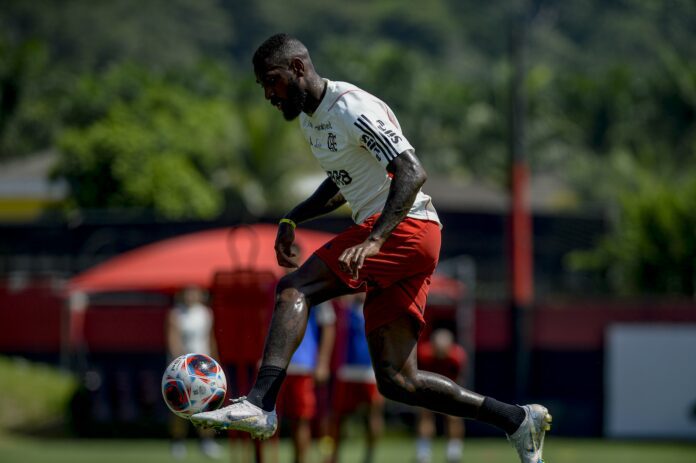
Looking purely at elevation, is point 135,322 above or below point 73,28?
below

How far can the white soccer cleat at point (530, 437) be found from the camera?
7.53 meters

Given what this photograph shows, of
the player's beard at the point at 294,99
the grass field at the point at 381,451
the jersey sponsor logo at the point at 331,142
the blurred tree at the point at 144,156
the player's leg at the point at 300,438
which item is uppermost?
the blurred tree at the point at 144,156

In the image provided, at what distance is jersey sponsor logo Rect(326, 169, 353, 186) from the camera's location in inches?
294

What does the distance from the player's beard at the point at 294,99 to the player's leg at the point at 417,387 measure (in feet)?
4.10

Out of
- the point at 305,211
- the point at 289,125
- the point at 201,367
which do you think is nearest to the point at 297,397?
the point at 305,211

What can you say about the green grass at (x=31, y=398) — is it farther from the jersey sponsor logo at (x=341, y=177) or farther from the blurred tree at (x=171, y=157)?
the blurred tree at (x=171, y=157)

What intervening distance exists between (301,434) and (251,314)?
2.21 metres

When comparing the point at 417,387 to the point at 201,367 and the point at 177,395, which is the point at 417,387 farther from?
the point at 177,395

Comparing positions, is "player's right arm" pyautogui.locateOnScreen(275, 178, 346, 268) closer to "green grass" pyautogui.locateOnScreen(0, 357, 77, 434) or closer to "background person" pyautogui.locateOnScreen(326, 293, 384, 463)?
"background person" pyautogui.locateOnScreen(326, 293, 384, 463)

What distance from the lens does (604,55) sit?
16238 cm

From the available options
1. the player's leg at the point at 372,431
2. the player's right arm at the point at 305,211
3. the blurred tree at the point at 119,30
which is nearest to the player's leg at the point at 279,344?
the player's right arm at the point at 305,211

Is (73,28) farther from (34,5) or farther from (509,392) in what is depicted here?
(509,392)

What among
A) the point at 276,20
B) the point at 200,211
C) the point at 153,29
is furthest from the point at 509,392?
the point at 276,20

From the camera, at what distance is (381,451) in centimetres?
1833
